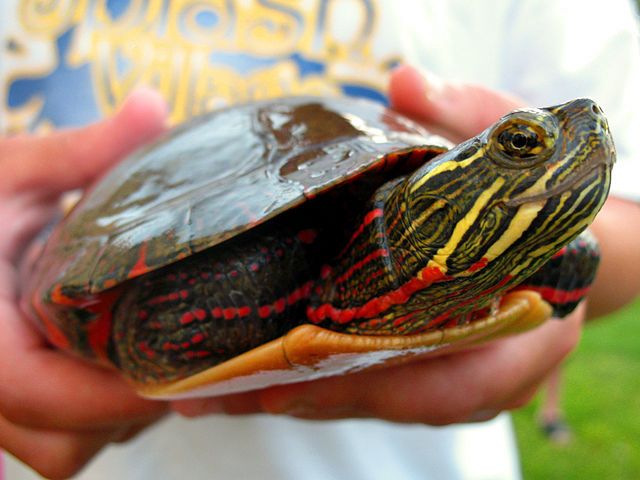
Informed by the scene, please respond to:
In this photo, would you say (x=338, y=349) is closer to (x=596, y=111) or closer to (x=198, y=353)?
(x=198, y=353)

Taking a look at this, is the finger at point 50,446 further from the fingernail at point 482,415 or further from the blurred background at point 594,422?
the blurred background at point 594,422

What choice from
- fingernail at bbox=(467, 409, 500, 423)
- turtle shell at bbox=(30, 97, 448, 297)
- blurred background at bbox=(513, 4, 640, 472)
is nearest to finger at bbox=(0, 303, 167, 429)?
turtle shell at bbox=(30, 97, 448, 297)

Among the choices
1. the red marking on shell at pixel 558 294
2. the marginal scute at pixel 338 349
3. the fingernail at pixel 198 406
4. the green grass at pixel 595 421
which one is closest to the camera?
the marginal scute at pixel 338 349

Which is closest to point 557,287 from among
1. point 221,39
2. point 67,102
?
point 221,39

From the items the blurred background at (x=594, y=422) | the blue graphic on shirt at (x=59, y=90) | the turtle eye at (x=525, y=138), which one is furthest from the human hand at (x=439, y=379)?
the blurred background at (x=594, y=422)

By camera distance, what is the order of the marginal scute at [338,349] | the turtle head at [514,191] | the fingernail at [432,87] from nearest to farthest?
the turtle head at [514,191]
the marginal scute at [338,349]
the fingernail at [432,87]

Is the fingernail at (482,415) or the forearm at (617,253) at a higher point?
the forearm at (617,253)

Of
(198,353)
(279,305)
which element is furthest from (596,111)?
(198,353)
